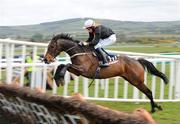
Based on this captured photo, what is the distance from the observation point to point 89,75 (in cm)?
1132

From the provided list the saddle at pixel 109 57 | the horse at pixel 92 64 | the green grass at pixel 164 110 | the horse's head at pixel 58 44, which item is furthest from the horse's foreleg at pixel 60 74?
the green grass at pixel 164 110

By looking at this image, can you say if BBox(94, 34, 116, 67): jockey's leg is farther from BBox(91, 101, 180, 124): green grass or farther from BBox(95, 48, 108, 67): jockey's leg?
BBox(91, 101, 180, 124): green grass

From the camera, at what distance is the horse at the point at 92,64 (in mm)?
11229

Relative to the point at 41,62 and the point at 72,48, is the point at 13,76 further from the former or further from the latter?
the point at 72,48

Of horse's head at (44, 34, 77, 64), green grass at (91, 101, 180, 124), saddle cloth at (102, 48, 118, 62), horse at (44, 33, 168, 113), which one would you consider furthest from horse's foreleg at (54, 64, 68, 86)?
green grass at (91, 101, 180, 124)

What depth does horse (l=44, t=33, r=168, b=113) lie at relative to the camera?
A: 1123cm

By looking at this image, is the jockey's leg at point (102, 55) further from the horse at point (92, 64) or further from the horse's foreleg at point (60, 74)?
the horse's foreleg at point (60, 74)

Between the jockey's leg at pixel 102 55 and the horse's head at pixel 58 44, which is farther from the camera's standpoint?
the jockey's leg at pixel 102 55

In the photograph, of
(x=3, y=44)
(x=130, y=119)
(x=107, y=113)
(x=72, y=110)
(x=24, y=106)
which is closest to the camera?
(x=130, y=119)

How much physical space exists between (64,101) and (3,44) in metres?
6.70

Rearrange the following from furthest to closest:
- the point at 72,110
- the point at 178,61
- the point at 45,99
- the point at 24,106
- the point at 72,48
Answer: the point at 178,61 < the point at 72,48 < the point at 24,106 < the point at 45,99 < the point at 72,110

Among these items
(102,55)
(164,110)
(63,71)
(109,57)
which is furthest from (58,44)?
(164,110)

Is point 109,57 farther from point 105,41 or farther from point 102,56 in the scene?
point 105,41

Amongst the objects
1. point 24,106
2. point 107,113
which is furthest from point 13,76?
point 107,113
